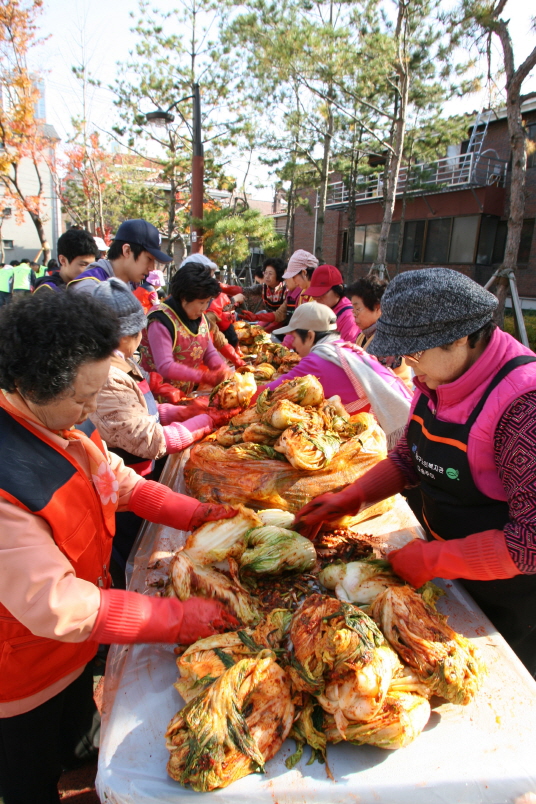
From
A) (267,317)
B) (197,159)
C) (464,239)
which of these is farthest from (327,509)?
(464,239)

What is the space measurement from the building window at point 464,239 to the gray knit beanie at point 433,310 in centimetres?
1934

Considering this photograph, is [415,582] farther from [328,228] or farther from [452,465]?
[328,228]

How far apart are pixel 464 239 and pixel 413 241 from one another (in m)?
2.77

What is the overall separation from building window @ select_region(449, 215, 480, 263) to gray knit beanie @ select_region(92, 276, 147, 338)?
62.7ft

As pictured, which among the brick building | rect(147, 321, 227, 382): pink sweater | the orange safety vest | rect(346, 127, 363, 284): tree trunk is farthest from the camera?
rect(346, 127, 363, 284): tree trunk

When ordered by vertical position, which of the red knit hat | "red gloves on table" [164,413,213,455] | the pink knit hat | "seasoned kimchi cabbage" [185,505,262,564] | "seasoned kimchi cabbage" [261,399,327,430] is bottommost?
"seasoned kimchi cabbage" [185,505,262,564]

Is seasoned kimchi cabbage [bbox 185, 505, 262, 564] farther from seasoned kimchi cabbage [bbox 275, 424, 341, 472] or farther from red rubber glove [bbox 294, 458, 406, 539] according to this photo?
seasoned kimchi cabbage [bbox 275, 424, 341, 472]

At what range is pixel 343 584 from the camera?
161 centimetres

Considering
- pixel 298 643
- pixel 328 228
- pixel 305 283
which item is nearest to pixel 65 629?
pixel 298 643

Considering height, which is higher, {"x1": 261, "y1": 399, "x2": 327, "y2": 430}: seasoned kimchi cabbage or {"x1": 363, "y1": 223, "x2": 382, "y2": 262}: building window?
{"x1": 363, "y1": 223, "x2": 382, "y2": 262}: building window

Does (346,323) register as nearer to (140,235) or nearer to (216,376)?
(216,376)

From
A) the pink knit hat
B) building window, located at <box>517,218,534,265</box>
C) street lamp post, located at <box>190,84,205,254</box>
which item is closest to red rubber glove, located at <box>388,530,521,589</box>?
the pink knit hat

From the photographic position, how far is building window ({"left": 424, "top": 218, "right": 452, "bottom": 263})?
1945 cm

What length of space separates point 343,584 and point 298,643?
38cm
